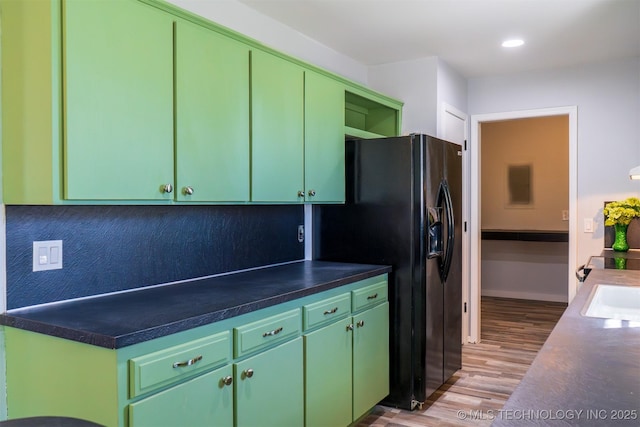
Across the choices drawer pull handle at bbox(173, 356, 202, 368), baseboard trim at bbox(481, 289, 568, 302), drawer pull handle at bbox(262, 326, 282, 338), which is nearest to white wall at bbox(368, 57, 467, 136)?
drawer pull handle at bbox(262, 326, 282, 338)

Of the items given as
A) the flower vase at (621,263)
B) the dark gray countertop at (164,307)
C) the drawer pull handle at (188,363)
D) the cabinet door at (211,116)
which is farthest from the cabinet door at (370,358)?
the flower vase at (621,263)

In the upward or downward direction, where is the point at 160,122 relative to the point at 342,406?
upward

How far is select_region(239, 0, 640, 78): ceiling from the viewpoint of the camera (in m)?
2.91

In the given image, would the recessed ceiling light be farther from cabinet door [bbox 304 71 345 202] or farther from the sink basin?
the sink basin

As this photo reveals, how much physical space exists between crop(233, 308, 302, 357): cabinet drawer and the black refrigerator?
1011mm

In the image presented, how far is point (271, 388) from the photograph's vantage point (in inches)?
84.4

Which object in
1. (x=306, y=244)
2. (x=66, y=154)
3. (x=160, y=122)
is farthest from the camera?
(x=306, y=244)

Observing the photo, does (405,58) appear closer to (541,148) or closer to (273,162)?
(273,162)

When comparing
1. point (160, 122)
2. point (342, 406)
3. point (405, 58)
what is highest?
point (405, 58)

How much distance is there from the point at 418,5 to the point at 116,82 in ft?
5.94

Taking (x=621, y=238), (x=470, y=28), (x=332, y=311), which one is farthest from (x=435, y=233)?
(x=621, y=238)

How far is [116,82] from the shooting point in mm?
1844

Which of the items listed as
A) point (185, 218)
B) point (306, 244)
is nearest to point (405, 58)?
point (306, 244)

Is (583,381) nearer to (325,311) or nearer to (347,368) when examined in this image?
(325,311)
